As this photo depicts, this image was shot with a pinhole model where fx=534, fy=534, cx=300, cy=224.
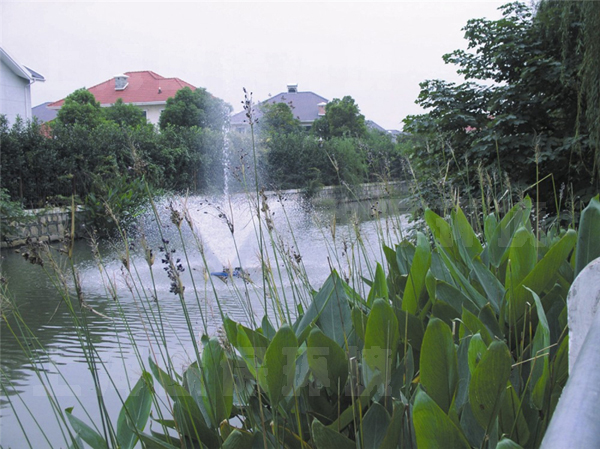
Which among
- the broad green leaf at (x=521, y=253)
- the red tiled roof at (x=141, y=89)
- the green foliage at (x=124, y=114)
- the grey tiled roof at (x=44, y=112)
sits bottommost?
the broad green leaf at (x=521, y=253)

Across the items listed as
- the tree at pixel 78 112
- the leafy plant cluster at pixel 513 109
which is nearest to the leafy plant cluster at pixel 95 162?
the leafy plant cluster at pixel 513 109

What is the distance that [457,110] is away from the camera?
16.7ft

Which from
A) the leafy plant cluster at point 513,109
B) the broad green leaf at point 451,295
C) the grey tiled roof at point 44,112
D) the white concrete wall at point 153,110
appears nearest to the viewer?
the broad green leaf at point 451,295

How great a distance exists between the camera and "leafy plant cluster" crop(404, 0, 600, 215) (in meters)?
4.65

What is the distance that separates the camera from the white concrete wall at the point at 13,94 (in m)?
20.0

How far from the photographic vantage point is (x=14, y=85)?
20.5m

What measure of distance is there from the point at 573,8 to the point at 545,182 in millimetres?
1537

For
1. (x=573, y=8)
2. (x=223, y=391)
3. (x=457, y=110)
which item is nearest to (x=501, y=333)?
(x=223, y=391)

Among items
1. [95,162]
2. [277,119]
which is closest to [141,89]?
[277,119]

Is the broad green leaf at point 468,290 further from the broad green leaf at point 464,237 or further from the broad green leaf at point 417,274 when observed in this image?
the broad green leaf at point 464,237

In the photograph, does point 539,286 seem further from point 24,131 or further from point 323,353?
point 24,131

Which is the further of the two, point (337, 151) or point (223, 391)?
point (337, 151)

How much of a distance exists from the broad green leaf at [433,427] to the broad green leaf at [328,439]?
0.12 meters

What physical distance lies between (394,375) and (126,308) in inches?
158
